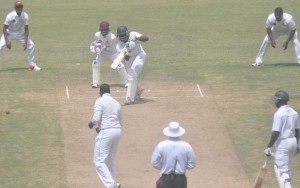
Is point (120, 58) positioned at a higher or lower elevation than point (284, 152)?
lower

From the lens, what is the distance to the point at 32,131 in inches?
770

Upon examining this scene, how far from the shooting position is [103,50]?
23.0 meters

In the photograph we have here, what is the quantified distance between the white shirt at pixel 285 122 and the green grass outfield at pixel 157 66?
1651 mm

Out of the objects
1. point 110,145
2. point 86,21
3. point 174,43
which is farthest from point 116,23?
point 110,145

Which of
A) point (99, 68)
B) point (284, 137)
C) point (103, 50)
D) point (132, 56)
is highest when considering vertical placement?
point (284, 137)

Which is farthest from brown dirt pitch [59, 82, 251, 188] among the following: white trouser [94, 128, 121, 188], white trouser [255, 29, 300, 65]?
white trouser [255, 29, 300, 65]

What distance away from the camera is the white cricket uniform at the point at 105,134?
15.5 metres

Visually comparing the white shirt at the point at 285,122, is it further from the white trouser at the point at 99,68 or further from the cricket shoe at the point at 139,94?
the white trouser at the point at 99,68

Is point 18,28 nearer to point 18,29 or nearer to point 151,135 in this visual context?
point 18,29

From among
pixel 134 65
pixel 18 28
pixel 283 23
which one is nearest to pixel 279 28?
pixel 283 23

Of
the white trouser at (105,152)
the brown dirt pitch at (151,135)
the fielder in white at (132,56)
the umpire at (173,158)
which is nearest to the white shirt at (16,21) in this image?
the brown dirt pitch at (151,135)

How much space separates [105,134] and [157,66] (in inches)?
419

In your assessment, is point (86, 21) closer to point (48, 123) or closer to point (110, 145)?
point (48, 123)

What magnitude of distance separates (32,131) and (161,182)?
650 centimetres
